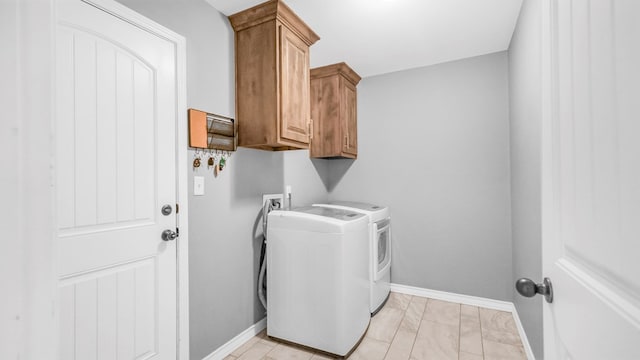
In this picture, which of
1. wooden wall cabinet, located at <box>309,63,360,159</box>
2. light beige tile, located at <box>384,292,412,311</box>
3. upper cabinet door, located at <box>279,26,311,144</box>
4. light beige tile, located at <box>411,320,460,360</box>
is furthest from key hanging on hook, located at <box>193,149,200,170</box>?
light beige tile, located at <box>384,292,412,311</box>

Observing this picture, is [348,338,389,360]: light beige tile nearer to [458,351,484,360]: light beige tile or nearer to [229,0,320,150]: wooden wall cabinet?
[458,351,484,360]: light beige tile

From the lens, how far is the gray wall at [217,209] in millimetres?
1775

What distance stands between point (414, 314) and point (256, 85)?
244 cm

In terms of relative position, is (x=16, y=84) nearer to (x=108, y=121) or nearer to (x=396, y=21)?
(x=108, y=121)

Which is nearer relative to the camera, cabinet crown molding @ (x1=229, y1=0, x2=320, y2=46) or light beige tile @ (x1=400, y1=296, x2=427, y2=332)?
cabinet crown molding @ (x1=229, y1=0, x2=320, y2=46)

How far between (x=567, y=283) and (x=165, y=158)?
1797 mm

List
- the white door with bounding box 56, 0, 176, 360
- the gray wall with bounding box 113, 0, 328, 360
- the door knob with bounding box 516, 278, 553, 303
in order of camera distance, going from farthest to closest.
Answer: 1. the gray wall with bounding box 113, 0, 328, 360
2. the white door with bounding box 56, 0, 176, 360
3. the door knob with bounding box 516, 278, 553, 303

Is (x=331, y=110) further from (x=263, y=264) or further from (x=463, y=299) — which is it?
(x=463, y=299)

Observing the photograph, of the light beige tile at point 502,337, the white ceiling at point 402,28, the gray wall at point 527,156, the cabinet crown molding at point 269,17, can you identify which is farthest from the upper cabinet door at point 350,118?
the light beige tile at point 502,337

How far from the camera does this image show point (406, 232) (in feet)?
10.3

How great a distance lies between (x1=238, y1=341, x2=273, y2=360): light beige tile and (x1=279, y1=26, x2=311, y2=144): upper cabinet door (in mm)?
1589

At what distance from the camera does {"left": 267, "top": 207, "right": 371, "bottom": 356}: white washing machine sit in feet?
6.40

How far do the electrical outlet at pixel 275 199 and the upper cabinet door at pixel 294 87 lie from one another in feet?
1.91

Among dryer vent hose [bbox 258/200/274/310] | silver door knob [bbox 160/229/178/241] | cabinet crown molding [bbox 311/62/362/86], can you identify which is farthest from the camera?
cabinet crown molding [bbox 311/62/362/86]
